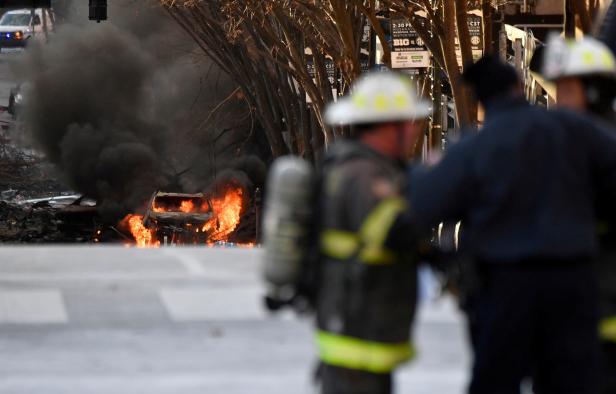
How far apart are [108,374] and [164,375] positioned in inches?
11.7

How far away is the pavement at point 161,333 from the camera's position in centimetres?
859

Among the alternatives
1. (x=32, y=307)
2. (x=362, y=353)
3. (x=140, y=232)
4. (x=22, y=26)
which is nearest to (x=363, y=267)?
(x=362, y=353)

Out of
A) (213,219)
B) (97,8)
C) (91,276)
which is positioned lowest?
(213,219)

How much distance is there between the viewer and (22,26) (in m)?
61.2

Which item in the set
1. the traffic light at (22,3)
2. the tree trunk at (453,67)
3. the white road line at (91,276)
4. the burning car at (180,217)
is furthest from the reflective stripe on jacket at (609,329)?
the burning car at (180,217)

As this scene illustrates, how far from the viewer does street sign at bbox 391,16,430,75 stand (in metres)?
30.5

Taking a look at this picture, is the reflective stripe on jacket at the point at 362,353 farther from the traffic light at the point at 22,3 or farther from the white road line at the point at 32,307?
the traffic light at the point at 22,3

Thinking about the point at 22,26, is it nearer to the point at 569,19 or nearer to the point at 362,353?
the point at 569,19

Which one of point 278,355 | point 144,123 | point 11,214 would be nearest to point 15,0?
point 278,355

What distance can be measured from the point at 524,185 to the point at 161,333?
495 centimetres

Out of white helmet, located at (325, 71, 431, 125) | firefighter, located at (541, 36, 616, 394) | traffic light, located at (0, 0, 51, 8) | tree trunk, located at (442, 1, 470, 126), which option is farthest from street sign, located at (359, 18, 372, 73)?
white helmet, located at (325, 71, 431, 125)

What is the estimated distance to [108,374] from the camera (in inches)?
A: 343

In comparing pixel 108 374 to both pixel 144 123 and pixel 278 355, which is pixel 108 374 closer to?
pixel 278 355

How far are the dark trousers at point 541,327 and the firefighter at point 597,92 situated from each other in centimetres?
34
